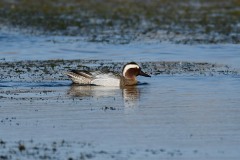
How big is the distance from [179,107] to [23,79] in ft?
16.4

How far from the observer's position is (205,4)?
46.8 meters

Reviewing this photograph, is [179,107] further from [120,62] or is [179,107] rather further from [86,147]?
[120,62]

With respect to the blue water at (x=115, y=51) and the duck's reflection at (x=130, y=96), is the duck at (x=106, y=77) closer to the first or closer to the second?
the duck's reflection at (x=130, y=96)

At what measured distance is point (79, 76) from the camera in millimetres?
18641

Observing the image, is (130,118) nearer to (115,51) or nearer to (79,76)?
(79,76)

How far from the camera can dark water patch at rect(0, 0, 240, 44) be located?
30000mm

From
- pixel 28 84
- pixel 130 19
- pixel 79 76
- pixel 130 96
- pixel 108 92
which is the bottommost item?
pixel 130 96

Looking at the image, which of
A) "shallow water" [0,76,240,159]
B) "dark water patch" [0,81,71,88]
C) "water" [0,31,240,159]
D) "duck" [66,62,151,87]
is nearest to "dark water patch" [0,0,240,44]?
"water" [0,31,240,159]

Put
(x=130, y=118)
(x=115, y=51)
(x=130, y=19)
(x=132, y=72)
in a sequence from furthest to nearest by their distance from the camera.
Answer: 1. (x=130, y=19)
2. (x=115, y=51)
3. (x=132, y=72)
4. (x=130, y=118)

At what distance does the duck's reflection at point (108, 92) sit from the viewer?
647 inches

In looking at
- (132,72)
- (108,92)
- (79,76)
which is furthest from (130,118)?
(132,72)

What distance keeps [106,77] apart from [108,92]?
41.0 inches

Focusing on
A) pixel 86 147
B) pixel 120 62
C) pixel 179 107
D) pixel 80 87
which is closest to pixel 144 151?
pixel 86 147

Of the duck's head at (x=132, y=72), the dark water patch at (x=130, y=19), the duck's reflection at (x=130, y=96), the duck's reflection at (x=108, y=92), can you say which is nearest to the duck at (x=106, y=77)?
the duck's head at (x=132, y=72)
